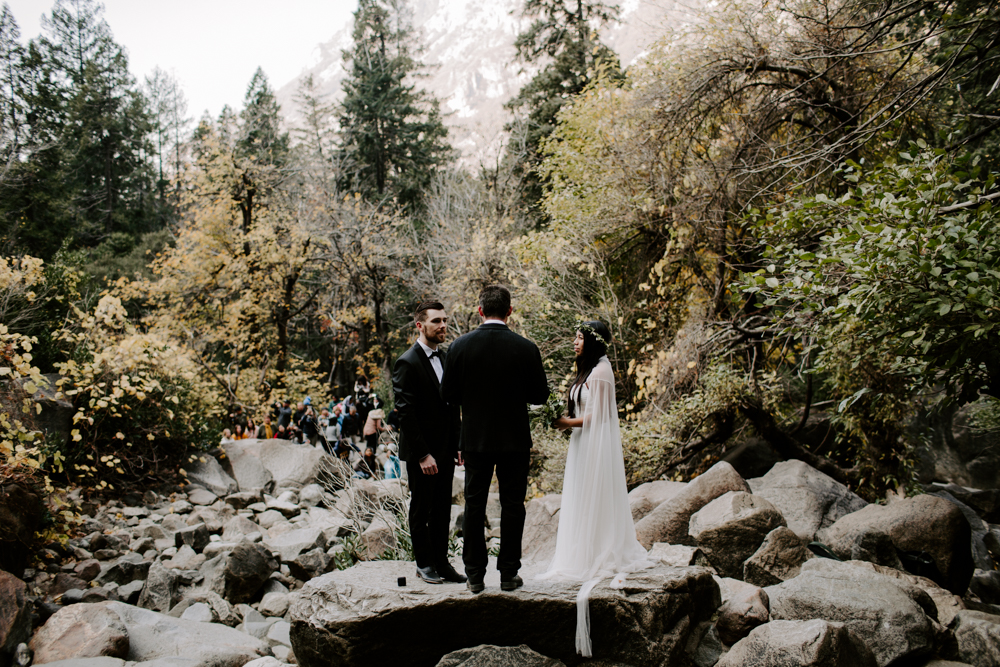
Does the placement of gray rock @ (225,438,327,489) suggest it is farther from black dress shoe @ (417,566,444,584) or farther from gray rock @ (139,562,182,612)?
black dress shoe @ (417,566,444,584)

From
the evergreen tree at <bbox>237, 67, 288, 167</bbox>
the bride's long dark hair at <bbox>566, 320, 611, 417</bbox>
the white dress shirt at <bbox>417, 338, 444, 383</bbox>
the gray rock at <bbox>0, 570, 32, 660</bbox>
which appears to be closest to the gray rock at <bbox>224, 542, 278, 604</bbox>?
the gray rock at <bbox>0, 570, 32, 660</bbox>

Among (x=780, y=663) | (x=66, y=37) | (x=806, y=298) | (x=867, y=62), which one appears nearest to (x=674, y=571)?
(x=780, y=663)

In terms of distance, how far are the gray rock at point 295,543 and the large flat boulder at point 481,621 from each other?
4026 mm

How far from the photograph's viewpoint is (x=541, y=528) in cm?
749

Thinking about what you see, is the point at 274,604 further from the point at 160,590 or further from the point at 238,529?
the point at 238,529

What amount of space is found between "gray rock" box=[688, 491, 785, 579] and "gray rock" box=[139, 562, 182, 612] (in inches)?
236

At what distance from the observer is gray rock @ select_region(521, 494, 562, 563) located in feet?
23.5

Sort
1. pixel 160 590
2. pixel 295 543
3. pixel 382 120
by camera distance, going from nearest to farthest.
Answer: pixel 160 590, pixel 295 543, pixel 382 120

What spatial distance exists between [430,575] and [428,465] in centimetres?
89

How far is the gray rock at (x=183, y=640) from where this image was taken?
5.01 m

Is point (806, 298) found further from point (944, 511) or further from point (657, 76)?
point (657, 76)

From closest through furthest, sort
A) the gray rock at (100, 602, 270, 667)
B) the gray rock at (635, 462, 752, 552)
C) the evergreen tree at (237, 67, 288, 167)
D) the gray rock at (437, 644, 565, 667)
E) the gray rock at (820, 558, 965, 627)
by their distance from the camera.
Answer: the gray rock at (437, 644, 565, 667) → the gray rock at (100, 602, 270, 667) → the gray rock at (820, 558, 965, 627) → the gray rock at (635, 462, 752, 552) → the evergreen tree at (237, 67, 288, 167)

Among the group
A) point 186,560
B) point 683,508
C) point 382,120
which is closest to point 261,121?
point 382,120

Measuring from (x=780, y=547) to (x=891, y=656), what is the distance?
150 cm
